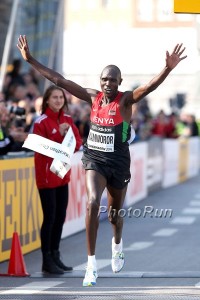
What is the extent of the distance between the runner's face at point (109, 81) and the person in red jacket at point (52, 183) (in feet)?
5.19

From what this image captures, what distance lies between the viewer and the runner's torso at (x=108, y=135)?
36.3 ft

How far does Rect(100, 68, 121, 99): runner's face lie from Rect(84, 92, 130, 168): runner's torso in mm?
107

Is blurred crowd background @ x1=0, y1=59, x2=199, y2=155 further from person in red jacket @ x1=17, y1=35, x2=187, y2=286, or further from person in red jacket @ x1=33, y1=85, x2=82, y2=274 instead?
person in red jacket @ x1=17, y1=35, x2=187, y2=286

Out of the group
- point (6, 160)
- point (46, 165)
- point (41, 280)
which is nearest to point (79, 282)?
point (41, 280)

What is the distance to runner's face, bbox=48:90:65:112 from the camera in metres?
12.6

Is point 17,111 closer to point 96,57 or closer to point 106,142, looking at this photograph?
point 106,142

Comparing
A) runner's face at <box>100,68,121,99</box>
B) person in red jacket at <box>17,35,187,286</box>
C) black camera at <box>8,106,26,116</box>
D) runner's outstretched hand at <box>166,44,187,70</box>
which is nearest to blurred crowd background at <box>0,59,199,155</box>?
black camera at <box>8,106,26,116</box>

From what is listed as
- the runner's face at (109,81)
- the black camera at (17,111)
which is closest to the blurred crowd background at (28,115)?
the black camera at (17,111)

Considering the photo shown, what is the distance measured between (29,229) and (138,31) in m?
50.8

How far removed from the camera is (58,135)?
41.5 ft

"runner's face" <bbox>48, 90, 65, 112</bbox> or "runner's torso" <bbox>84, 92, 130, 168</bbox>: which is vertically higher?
"runner's face" <bbox>48, 90, 65, 112</bbox>

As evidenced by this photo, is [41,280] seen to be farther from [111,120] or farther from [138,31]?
[138,31]

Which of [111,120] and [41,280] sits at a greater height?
[111,120]

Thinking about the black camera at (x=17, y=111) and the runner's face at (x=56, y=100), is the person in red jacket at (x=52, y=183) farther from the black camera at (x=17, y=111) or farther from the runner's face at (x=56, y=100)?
the black camera at (x=17, y=111)
